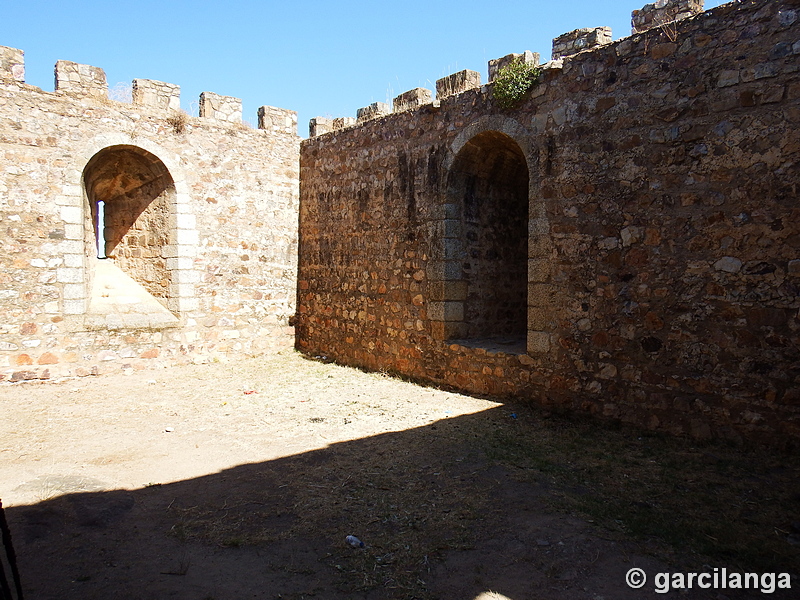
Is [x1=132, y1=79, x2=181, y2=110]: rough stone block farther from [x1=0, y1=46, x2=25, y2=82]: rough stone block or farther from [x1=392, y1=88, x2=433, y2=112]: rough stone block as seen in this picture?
[x1=392, y1=88, x2=433, y2=112]: rough stone block

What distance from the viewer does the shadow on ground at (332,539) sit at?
2.79 meters

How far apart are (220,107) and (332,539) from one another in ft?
25.5

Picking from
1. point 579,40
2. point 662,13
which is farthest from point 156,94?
point 662,13

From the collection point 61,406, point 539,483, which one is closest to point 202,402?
point 61,406

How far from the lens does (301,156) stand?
32.5 ft

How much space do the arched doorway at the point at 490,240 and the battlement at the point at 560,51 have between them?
0.86 metres

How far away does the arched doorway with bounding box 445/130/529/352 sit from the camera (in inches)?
281

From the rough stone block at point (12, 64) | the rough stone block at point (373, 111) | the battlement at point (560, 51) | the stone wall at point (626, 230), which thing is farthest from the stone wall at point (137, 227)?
the stone wall at point (626, 230)

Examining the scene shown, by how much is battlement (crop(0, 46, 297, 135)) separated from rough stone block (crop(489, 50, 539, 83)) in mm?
4413

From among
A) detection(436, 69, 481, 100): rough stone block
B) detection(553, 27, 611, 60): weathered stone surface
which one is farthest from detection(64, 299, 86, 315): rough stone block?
detection(553, 27, 611, 60): weathered stone surface

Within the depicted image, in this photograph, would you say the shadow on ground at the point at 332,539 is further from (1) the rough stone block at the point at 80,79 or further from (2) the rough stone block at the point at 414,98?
(1) the rough stone block at the point at 80,79

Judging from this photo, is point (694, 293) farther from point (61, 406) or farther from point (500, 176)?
point (61, 406)

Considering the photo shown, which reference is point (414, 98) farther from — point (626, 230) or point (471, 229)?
point (626, 230)

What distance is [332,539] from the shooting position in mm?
3316
